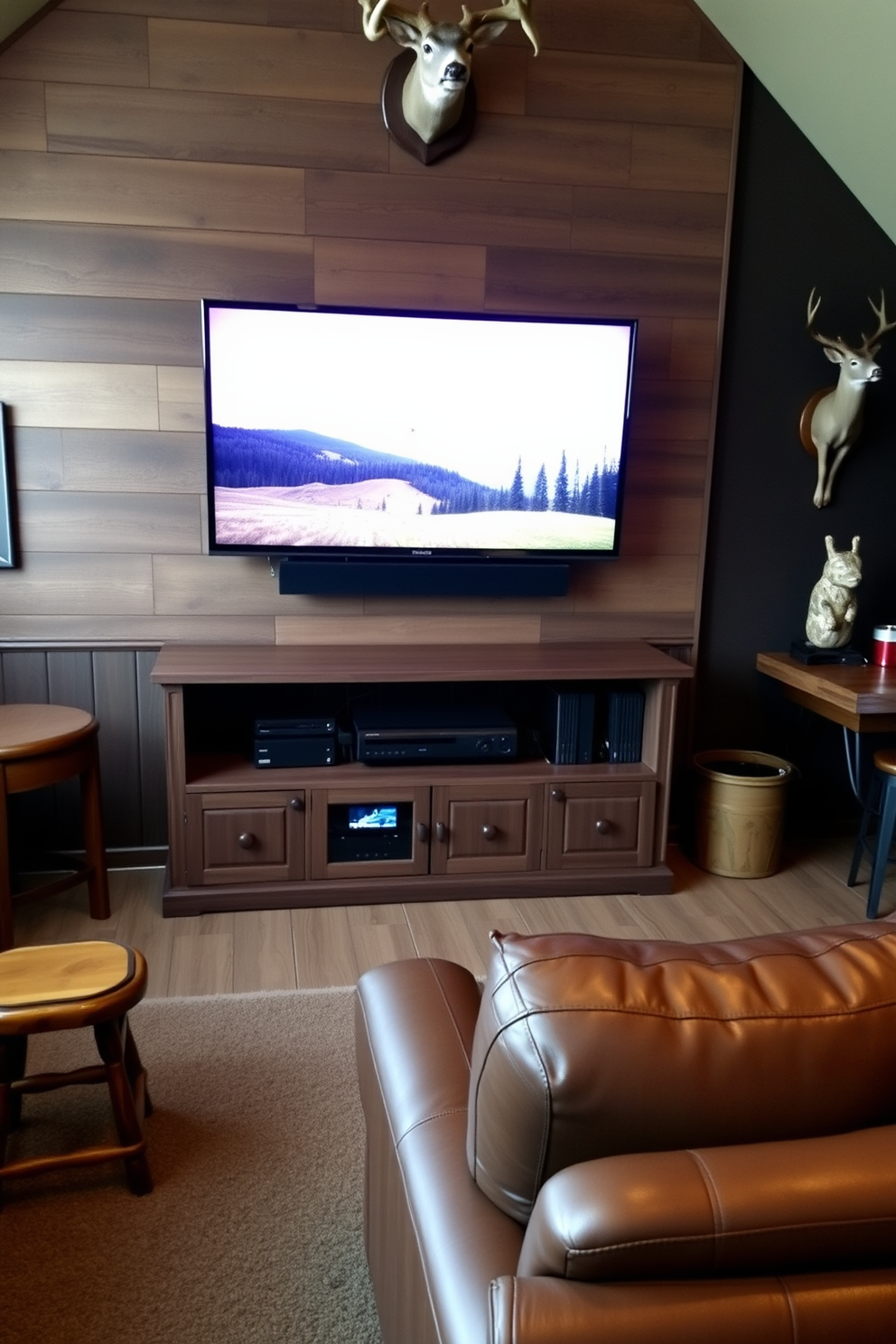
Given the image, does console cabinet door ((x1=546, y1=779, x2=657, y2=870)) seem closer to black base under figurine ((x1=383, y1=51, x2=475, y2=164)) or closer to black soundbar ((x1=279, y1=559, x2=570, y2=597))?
black soundbar ((x1=279, y1=559, x2=570, y2=597))

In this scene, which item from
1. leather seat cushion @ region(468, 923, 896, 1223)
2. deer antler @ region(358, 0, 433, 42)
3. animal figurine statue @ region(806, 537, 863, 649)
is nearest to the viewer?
leather seat cushion @ region(468, 923, 896, 1223)

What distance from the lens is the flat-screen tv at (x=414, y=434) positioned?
3.02m

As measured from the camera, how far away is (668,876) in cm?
325

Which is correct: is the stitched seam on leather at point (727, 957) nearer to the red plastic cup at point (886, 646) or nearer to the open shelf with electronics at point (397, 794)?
the open shelf with electronics at point (397, 794)

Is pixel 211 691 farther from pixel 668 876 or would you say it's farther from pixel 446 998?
pixel 446 998

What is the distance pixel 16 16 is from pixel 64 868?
244 cm

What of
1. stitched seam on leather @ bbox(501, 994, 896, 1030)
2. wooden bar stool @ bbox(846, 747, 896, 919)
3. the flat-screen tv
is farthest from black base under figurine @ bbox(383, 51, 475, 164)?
stitched seam on leather @ bbox(501, 994, 896, 1030)

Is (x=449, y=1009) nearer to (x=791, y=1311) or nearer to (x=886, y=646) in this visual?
(x=791, y=1311)

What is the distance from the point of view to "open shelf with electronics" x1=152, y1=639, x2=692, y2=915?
2.98 m

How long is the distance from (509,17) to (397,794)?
213 centimetres

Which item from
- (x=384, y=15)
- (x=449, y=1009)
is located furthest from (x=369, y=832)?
(x=384, y=15)

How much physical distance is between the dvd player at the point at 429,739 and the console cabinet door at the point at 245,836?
0.26 m

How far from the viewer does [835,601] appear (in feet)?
10.9

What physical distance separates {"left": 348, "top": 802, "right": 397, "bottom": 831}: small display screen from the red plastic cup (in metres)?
1.64
